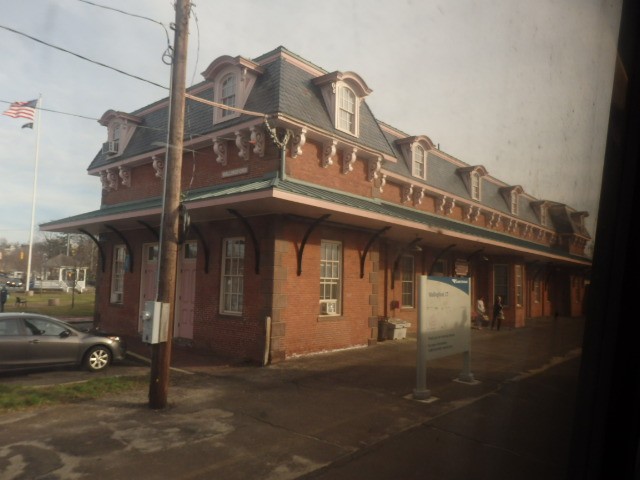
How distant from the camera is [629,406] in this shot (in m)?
1.93

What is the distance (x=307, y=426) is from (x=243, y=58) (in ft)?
32.2

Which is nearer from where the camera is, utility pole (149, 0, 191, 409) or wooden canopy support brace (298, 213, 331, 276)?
utility pole (149, 0, 191, 409)

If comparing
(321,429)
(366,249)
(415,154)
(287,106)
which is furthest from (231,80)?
(321,429)

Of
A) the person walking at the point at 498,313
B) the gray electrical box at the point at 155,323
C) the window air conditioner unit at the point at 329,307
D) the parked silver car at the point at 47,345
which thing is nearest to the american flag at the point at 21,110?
the parked silver car at the point at 47,345

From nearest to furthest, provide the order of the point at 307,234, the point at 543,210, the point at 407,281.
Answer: the point at 543,210, the point at 307,234, the point at 407,281

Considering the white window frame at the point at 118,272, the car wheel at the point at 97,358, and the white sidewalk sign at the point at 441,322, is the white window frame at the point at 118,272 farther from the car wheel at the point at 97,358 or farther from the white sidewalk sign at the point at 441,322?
the white sidewalk sign at the point at 441,322

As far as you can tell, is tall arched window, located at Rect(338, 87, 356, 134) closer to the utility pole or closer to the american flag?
the utility pole

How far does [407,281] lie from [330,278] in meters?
4.75

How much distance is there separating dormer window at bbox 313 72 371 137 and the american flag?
718 cm

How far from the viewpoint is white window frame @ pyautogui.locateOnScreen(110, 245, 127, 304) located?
16.9 metres

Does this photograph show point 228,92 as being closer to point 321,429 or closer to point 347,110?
point 347,110

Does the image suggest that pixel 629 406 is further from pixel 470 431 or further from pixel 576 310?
pixel 470 431

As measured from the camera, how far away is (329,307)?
1266cm

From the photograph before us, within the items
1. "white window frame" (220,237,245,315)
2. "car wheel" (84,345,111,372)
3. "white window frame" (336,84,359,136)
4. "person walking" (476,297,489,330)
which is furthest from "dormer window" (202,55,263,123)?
"person walking" (476,297,489,330)
